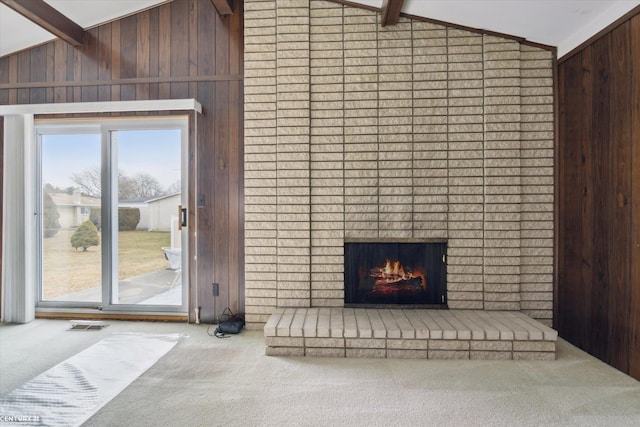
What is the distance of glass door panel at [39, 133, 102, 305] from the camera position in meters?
3.35

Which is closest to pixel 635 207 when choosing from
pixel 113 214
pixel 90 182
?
pixel 113 214

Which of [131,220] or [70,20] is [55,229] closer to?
[131,220]

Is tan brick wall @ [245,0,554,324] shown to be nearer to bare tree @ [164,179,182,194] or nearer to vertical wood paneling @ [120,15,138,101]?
bare tree @ [164,179,182,194]

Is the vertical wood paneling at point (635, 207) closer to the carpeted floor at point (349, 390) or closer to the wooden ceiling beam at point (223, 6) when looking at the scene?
the carpeted floor at point (349, 390)

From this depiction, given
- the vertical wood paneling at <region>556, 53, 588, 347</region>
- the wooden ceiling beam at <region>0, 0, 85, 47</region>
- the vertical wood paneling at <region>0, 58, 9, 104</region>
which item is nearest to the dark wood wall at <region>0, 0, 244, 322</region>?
the wooden ceiling beam at <region>0, 0, 85, 47</region>

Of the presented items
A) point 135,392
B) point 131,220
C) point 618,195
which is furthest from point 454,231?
point 131,220

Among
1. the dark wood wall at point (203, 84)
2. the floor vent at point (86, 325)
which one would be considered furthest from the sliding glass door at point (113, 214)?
the dark wood wall at point (203, 84)

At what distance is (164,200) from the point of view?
3.28m

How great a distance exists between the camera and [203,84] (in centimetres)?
312

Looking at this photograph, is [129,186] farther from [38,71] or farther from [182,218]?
[38,71]

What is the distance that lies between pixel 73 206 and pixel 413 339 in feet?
11.4

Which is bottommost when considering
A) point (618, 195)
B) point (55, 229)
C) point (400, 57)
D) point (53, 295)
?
point (53, 295)

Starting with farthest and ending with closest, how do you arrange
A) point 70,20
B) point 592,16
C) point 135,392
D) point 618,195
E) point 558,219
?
point 70,20
point 558,219
point 592,16
point 618,195
point 135,392

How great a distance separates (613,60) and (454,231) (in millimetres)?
1570
